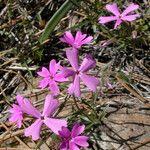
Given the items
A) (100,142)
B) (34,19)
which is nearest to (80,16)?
(34,19)

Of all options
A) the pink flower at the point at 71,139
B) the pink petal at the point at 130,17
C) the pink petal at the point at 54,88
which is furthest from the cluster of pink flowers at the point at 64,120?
the pink petal at the point at 130,17

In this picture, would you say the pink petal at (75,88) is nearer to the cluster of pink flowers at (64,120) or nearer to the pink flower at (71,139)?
the cluster of pink flowers at (64,120)

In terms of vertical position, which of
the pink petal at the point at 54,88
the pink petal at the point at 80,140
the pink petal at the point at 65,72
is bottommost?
the pink petal at the point at 80,140

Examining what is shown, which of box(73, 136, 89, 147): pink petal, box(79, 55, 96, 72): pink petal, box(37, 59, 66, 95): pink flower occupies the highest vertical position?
→ box(79, 55, 96, 72): pink petal

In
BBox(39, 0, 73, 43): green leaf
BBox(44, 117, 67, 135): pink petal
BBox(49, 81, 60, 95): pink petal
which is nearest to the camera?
BBox(44, 117, 67, 135): pink petal

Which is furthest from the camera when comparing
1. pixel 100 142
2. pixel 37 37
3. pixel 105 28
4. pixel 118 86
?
pixel 37 37

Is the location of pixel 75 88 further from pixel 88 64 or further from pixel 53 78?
pixel 53 78

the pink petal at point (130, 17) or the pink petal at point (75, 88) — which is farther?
the pink petal at point (130, 17)

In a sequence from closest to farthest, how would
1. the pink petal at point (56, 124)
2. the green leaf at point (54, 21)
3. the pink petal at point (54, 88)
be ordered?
the pink petal at point (56, 124) < the pink petal at point (54, 88) < the green leaf at point (54, 21)

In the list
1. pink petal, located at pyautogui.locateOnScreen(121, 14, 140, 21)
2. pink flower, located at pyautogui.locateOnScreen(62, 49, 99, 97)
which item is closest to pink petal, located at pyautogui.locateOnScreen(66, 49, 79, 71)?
pink flower, located at pyautogui.locateOnScreen(62, 49, 99, 97)

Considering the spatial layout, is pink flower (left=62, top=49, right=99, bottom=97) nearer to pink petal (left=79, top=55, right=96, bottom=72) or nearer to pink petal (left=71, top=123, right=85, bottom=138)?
pink petal (left=79, top=55, right=96, bottom=72)

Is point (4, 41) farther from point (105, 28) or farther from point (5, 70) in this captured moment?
point (105, 28)
